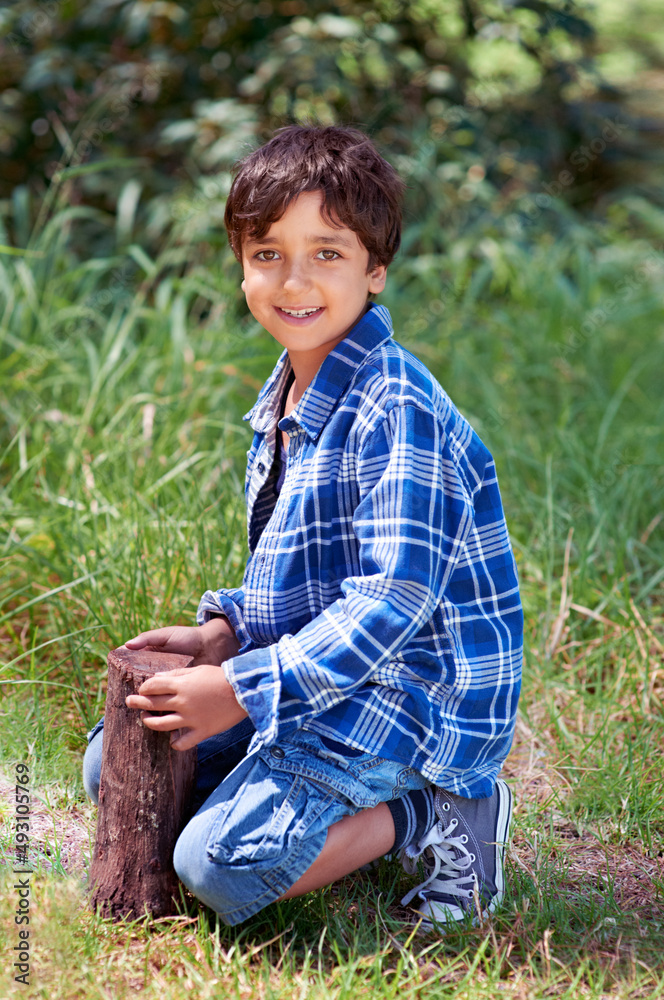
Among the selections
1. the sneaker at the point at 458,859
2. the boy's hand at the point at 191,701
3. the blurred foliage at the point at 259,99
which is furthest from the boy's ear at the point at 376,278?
the blurred foliage at the point at 259,99

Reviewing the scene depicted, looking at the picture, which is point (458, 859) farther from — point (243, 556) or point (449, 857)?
point (243, 556)

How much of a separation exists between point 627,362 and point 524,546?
1.24m

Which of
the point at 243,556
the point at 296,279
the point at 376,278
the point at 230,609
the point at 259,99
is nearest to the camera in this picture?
the point at 296,279

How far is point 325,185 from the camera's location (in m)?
1.50

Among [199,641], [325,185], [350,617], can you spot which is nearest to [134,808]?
[199,641]

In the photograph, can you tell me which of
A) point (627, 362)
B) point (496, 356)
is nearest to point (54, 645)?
point (496, 356)

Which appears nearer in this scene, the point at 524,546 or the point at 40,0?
the point at 524,546

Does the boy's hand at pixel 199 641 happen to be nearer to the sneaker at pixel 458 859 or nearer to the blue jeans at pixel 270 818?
the blue jeans at pixel 270 818

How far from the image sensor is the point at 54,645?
2215 mm

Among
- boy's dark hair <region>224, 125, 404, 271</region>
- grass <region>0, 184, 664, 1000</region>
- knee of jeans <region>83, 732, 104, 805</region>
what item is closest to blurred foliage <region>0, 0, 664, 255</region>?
grass <region>0, 184, 664, 1000</region>

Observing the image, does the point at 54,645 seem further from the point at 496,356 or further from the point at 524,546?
the point at 496,356

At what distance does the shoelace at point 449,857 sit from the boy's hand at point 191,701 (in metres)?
0.38

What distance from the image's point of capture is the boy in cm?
139

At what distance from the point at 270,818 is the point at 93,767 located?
39 centimetres
